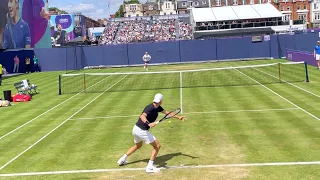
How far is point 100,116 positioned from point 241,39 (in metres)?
38.8

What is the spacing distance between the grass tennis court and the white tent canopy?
6066 cm

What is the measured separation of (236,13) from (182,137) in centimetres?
7392

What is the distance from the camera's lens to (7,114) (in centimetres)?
2131

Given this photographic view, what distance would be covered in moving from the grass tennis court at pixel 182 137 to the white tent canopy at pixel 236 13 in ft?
199

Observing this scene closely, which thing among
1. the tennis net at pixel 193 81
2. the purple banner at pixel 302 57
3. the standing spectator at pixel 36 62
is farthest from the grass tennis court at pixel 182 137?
the standing spectator at pixel 36 62

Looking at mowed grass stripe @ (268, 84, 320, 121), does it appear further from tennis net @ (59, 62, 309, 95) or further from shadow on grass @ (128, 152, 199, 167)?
shadow on grass @ (128, 152, 199, 167)

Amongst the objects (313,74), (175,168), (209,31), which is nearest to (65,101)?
(175,168)

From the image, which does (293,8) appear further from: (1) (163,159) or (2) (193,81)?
(1) (163,159)

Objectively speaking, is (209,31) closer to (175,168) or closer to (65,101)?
(65,101)

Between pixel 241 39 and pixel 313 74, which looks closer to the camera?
pixel 313 74

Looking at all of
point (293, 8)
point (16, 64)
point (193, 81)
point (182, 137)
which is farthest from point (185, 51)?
point (293, 8)

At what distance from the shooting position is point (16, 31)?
5106cm

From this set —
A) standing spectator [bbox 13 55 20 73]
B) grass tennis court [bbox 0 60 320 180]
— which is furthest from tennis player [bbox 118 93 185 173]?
standing spectator [bbox 13 55 20 73]

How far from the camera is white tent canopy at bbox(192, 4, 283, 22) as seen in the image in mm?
83250
